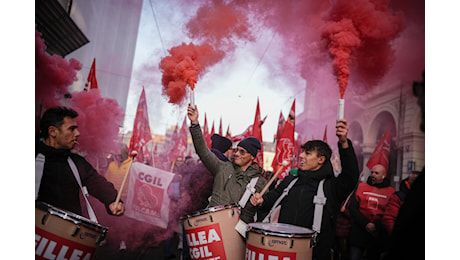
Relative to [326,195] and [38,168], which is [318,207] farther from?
[38,168]

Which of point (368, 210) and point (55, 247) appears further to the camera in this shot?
point (368, 210)

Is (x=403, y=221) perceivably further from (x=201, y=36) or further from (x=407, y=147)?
(x=201, y=36)

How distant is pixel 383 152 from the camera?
348 centimetres

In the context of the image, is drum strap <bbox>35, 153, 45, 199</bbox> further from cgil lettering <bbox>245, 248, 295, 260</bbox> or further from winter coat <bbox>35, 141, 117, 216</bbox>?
cgil lettering <bbox>245, 248, 295, 260</bbox>

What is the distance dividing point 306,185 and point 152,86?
1848 millimetres

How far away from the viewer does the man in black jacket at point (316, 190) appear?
269 centimetres

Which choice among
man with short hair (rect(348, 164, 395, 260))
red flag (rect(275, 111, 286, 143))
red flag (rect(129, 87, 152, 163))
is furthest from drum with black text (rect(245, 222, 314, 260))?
red flag (rect(275, 111, 286, 143))

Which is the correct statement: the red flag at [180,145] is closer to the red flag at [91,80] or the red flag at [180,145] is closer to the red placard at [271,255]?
the red flag at [91,80]

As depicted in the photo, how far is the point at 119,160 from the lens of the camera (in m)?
3.54

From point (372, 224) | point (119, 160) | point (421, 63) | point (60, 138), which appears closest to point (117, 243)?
point (119, 160)

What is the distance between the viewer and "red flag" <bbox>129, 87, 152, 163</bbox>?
367 centimetres

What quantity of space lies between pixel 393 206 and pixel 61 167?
2.88 meters

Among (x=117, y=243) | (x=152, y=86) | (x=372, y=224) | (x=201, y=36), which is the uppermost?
(x=201, y=36)

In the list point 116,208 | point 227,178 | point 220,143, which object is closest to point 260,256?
point 227,178
